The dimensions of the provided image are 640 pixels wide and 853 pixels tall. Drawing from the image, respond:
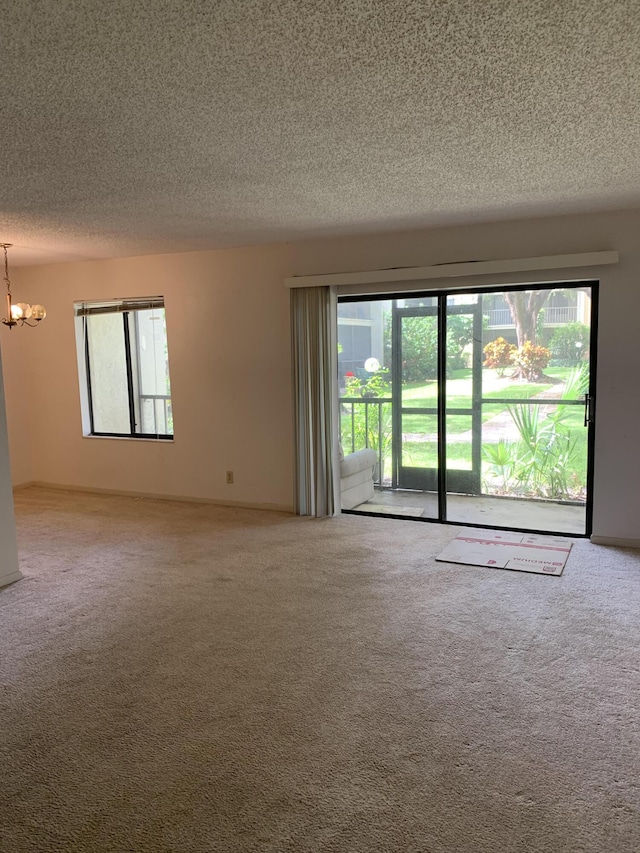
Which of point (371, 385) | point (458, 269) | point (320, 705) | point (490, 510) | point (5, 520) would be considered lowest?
point (320, 705)

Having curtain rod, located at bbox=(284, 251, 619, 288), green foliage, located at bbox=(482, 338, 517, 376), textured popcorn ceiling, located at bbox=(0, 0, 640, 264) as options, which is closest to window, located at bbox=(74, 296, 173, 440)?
curtain rod, located at bbox=(284, 251, 619, 288)

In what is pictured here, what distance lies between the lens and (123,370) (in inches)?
246

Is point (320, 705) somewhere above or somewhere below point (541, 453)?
below

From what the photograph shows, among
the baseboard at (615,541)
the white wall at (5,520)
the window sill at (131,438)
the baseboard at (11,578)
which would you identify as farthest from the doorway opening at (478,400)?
the baseboard at (11,578)

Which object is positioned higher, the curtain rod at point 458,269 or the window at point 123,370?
the curtain rod at point 458,269

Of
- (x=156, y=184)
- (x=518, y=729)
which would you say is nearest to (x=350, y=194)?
(x=156, y=184)

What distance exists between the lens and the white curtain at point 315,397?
4.89 meters

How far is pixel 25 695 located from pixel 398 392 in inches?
133

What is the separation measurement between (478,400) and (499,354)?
390 mm

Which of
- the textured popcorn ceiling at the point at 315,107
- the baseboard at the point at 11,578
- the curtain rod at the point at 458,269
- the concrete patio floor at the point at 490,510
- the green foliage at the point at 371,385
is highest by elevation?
the textured popcorn ceiling at the point at 315,107

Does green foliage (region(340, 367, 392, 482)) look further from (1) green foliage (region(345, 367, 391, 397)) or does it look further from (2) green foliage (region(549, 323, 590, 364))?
(2) green foliage (region(549, 323, 590, 364))

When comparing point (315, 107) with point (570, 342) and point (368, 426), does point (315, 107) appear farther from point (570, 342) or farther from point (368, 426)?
point (368, 426)

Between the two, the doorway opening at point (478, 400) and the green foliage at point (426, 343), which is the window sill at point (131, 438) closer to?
the doorway opening at point (478, 400)

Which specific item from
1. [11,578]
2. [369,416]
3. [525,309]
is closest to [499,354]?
[525,309]
